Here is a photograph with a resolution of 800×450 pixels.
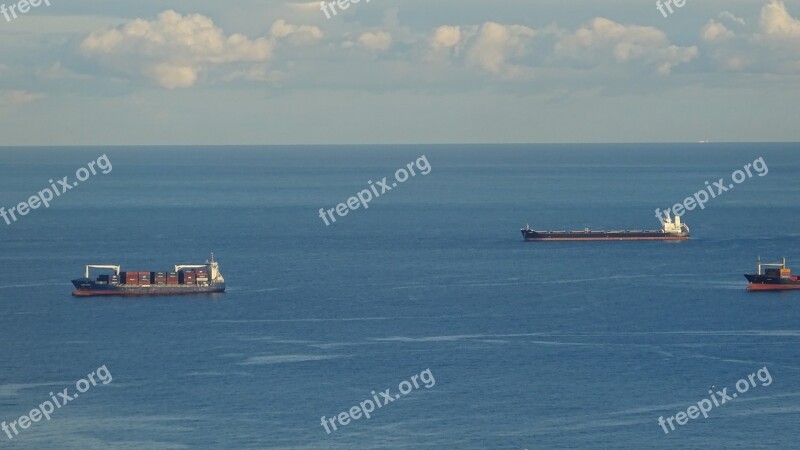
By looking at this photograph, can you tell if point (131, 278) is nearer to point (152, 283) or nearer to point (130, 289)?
point (130, 289)

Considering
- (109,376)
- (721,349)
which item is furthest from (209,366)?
(721,349)

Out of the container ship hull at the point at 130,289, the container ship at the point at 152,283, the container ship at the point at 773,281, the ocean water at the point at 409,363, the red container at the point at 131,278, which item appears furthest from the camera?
the container ship at the point at 773,281

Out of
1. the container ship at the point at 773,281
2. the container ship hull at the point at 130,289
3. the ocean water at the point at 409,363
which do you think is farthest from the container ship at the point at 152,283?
the container ship at the point at 773,281

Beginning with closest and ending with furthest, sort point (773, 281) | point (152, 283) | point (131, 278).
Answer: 1. point (131, 278)
2. point (152, 283)
3. point (773, 281)

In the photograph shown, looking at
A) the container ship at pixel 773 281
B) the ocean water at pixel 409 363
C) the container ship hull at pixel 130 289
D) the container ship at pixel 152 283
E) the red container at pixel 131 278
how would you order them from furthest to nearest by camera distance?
the container ship at pixel 773 281 → the red container at pixel 131 278 → the container ship at pixel 152 283 → the container ship hull at pixel 130 289 → the ocean water at pixel 409 363

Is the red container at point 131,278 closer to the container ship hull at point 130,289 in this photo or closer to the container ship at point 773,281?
the container ship hull at point 130,289

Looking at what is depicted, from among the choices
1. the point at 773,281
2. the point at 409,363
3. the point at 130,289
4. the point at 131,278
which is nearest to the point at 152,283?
the point at 131,278

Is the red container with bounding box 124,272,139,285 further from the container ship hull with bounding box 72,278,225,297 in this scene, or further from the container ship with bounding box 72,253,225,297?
the container ship hull with bounding box 72,278,225,297

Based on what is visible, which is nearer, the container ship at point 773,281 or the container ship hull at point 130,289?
the container ship hull at point 130,289
